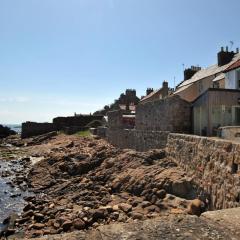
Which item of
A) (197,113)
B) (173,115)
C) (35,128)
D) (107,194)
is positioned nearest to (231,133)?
(197,113)

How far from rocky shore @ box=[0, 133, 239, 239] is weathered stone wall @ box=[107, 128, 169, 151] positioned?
162cm

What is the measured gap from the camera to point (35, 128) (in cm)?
6888

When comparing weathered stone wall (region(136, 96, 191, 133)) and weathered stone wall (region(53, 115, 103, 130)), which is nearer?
weathered stone wall (region(136, 96, 191, 133))

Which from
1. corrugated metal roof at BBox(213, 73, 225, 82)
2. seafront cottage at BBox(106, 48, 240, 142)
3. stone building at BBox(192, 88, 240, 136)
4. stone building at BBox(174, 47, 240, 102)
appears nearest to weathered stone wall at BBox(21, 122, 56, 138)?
stone building at BBox(174, 47, 240, 102)

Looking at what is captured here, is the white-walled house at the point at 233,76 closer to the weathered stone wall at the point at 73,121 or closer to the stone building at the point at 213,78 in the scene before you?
the stone building at the point at 213,78

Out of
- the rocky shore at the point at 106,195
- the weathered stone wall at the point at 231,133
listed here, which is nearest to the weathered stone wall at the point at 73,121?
the rocky shore at the point at 106,195

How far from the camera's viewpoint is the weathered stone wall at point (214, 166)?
36.4 ft

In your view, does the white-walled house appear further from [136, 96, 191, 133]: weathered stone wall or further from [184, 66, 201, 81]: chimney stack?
[184, 66, 201, 81]: chimney stack

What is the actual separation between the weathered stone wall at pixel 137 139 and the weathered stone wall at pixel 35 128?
33.4 meters

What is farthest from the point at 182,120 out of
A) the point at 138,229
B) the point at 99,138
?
the point at 99,138

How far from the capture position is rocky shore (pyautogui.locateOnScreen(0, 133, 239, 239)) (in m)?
13.7

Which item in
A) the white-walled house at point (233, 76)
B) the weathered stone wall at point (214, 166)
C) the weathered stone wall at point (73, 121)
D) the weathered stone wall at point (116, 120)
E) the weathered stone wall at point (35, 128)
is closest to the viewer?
the weathered stone wall at point (214, 166)

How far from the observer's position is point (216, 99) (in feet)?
70.4

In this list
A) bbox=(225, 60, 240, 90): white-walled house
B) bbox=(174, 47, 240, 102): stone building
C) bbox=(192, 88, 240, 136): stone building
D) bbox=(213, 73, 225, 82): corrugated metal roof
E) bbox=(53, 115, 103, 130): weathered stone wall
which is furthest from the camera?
bbox=(53, 115, 103, 130): weathered stone wall
